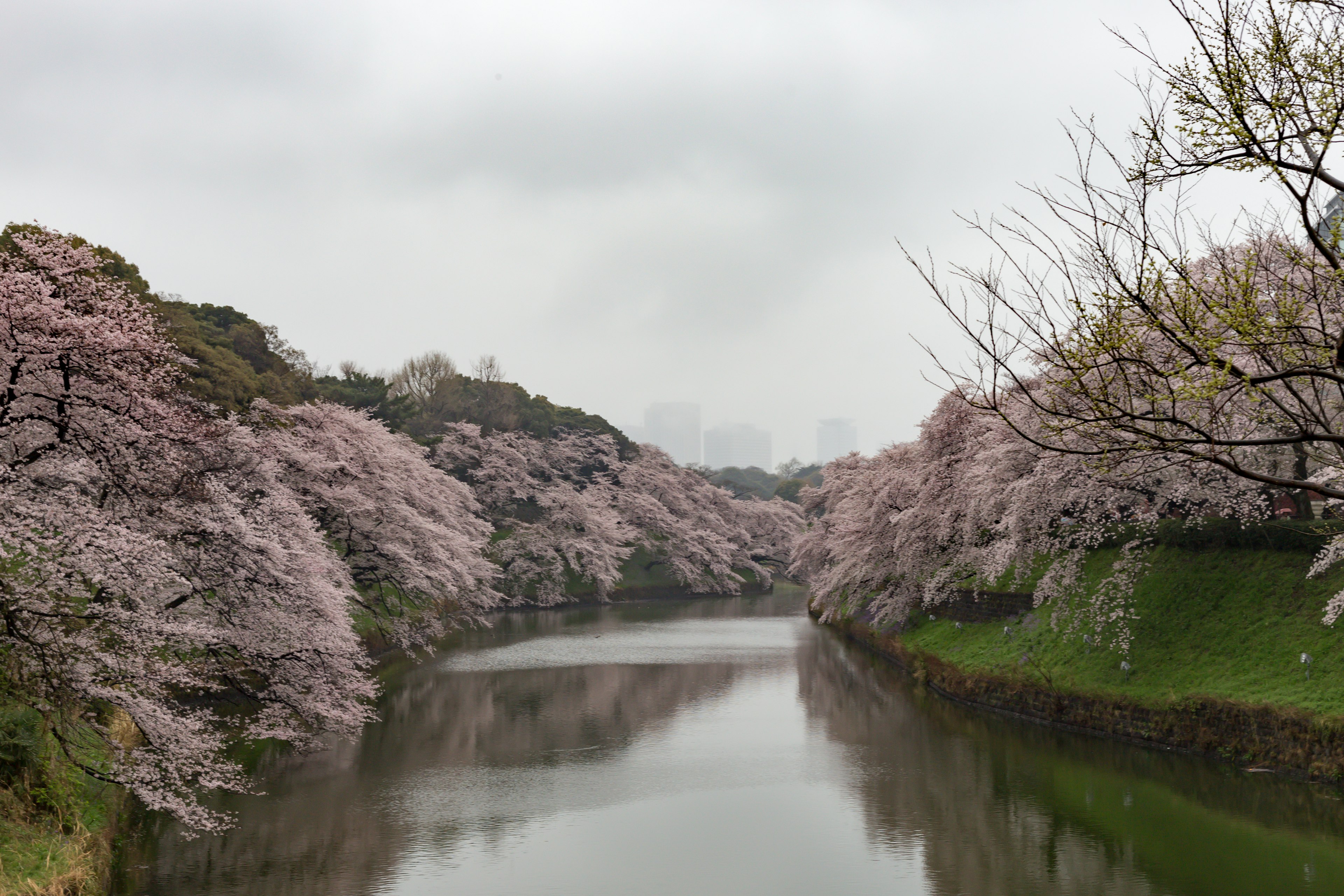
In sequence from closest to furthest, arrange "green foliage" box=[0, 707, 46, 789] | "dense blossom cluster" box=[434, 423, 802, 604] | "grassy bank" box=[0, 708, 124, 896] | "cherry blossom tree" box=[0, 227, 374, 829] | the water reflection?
"grassy bank" box=[0, 708, 124, 896] < "green foliage" box=[0, 707, 46, 789] < "cherry blossom tree" box=[0, 227, 374, 829] < the water reflection < "dense blossom cluster" box=[434, 423, 802, 604]

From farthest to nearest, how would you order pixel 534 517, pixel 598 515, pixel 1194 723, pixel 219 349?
pixel 534 517, pixel 598 515, pixel 219 349, pixel 1194 723

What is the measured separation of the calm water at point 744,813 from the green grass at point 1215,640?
1594mm

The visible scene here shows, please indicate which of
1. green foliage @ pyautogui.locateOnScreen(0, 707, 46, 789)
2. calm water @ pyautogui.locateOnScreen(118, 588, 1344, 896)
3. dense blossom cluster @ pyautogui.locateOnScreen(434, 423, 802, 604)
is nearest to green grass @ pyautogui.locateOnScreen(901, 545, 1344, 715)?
calm water @ pyautogui.locateOnScreen(118, 588, 1344, 896)

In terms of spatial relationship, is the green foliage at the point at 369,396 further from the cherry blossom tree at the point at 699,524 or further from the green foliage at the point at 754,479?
the green foliage at the point at 754,479

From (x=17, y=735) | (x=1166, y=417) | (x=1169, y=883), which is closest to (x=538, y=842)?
(x=17, y=735)

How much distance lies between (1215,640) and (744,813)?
38.3 ft

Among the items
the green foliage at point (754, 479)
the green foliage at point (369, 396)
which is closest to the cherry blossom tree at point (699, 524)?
the green foliage at point (369, 396)

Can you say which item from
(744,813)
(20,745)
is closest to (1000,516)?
(744,813)

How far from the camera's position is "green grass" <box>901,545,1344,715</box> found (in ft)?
58.6

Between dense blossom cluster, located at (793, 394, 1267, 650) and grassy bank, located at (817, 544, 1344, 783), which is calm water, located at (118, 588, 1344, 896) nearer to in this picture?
grassy bank, located at (817, 544, 1344, 783)

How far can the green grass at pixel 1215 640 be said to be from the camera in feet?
58.6

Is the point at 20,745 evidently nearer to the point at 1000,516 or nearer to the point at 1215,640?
the point at 1000,516

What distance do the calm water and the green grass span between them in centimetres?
159

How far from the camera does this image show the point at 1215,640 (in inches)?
789
